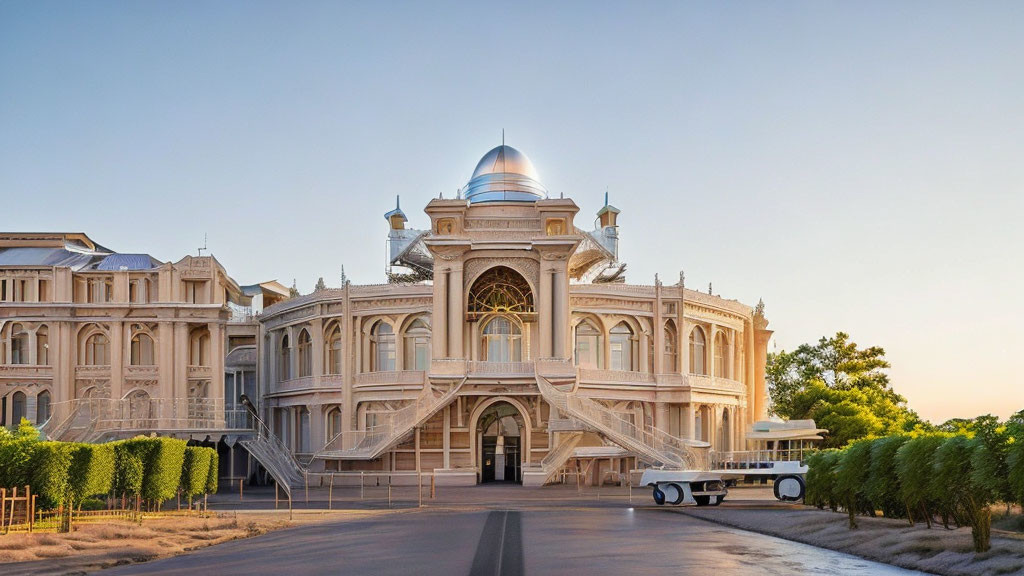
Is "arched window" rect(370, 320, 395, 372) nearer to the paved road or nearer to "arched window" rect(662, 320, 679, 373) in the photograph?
"arched window" rect(662, 320, 679, 373)

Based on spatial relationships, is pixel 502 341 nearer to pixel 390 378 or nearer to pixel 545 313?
pixel 545 313

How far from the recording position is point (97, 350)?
7038 centimetres

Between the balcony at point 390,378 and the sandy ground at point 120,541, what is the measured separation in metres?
25.2

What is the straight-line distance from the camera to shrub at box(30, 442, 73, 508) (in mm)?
38719

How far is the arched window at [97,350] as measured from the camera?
70.1 meters

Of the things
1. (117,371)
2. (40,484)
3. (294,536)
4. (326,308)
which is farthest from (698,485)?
(117,371)

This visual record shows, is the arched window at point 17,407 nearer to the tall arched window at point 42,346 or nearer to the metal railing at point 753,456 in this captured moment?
the tall arched window at point 42,346

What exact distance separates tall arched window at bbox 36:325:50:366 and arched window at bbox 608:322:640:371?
33.8 meters

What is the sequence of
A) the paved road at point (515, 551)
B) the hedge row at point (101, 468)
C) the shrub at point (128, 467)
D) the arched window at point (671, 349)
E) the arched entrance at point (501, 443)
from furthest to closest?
the arched window at point (671, 349) → the arched entrance at point (501, 443) → the shrub at point (128, 467) → the hedge row at point (101, 468) → the paved road at point (515, 551)

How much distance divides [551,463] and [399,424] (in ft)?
28.5

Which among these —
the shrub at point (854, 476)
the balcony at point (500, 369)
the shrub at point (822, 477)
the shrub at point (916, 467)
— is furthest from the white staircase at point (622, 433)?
the shrub at point (916, 467)

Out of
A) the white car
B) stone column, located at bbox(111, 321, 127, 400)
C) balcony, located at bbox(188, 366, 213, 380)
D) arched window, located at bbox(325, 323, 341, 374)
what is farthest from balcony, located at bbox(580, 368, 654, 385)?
stone column, located at bbox(111, 321, 127, 400)

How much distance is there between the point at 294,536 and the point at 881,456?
1815cm

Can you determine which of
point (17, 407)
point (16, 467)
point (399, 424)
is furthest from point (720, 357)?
point (16, 467)
